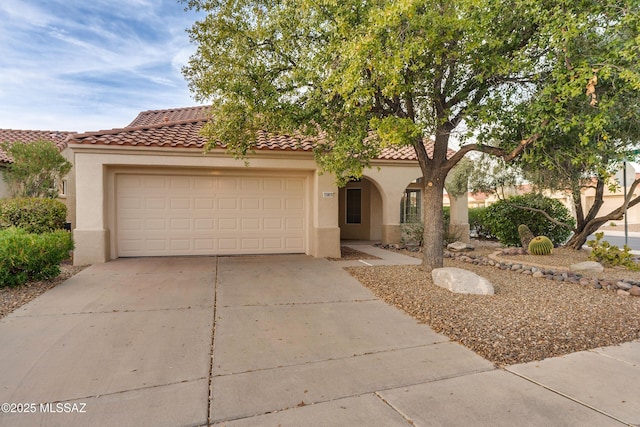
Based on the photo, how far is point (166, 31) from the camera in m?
10.7

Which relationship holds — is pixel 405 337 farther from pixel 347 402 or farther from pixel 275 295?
pixel 275 295

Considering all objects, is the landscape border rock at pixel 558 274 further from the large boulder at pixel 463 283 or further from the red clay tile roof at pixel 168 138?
the red clay tile roof at pixel 168 138

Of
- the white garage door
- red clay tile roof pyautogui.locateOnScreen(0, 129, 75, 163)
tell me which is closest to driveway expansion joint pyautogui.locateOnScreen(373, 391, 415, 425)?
the white garage door

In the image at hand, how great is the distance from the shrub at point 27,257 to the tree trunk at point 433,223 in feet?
25.6

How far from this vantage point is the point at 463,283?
20.8ft

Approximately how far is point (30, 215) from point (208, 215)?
4.44m

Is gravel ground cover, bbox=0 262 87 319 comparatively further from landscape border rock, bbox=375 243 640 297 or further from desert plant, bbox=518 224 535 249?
desert plant, bbox=518 224 535 249

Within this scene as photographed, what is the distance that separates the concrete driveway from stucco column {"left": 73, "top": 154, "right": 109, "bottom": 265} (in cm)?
343

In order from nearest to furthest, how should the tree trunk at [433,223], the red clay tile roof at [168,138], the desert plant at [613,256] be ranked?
the tree trunk at [433,223] → the desert plant at [613,256] → the red clay tile roof at [168,138]

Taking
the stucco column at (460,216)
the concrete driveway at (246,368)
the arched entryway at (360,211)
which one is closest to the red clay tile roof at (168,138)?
the arched entryway at (360,211)

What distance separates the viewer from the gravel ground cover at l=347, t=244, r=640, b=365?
4.13 meters

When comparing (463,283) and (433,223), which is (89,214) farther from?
(463,283)

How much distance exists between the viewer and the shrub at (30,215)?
9086 mm

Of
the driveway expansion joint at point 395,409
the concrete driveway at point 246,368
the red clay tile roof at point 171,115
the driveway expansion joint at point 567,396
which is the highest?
the red clay tile roof at point 171,115
